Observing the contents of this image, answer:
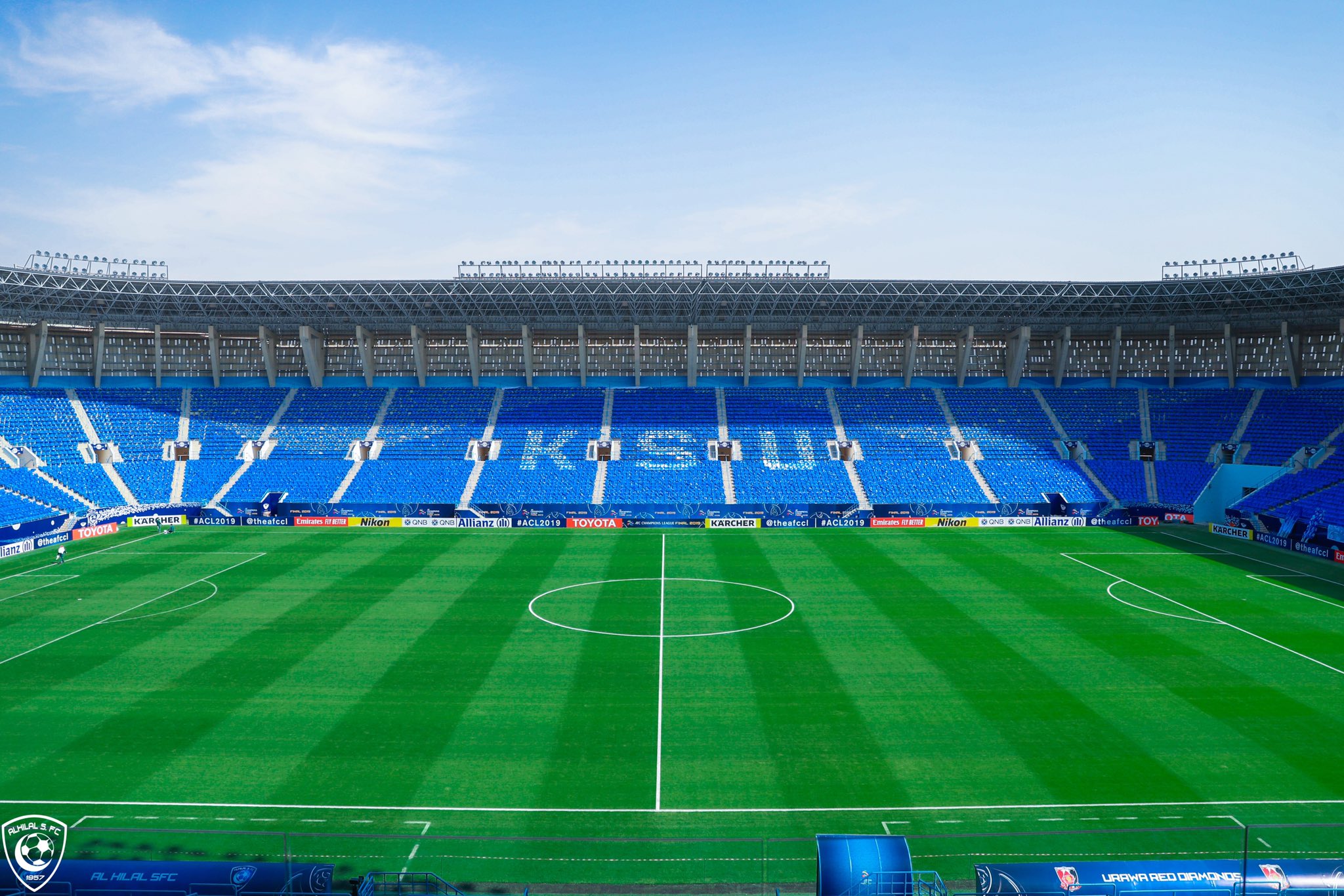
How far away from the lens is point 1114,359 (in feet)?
189

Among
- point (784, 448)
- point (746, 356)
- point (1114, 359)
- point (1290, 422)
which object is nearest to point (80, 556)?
point (784, 448)

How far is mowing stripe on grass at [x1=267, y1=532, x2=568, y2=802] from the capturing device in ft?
53.9

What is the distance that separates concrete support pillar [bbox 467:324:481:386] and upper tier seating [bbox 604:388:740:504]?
9.76 meters

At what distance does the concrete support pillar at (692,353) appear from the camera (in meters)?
57.8

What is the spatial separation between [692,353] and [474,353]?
1502cm

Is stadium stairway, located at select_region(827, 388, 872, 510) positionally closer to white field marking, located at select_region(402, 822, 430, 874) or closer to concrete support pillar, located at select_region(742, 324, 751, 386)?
concrete support pillar, located at select_region(742, 324, 751, 386)

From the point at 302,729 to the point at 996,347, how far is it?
53.9 m

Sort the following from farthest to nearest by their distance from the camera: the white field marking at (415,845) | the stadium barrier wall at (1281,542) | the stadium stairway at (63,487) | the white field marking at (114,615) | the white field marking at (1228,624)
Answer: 1. the stadium stairway at (63,487)
2. the stadium barrier wall at (1281,542)
3. the white field marking at (114,615)
4. the white field marking at (1228,624)
5. the white field marking at (415,845)

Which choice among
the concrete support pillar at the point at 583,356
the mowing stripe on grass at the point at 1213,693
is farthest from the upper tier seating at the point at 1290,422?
the concrete support pillar at the point at 583,356

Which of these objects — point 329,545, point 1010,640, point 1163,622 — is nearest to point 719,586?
point 1010,640

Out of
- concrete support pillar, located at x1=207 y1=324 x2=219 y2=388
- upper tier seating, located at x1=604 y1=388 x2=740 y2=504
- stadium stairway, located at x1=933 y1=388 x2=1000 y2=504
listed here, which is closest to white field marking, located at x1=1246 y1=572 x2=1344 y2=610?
stadium stairway, located at x1=933 y1=388 x2=1000 y2=504

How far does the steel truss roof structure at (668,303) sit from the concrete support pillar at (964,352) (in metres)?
1.05

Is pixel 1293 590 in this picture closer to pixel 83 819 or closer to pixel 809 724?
pixel 809 724

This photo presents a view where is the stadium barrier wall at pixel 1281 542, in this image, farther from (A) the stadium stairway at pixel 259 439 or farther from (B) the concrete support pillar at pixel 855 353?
(A) the stadium stairway at pixel 259 439
